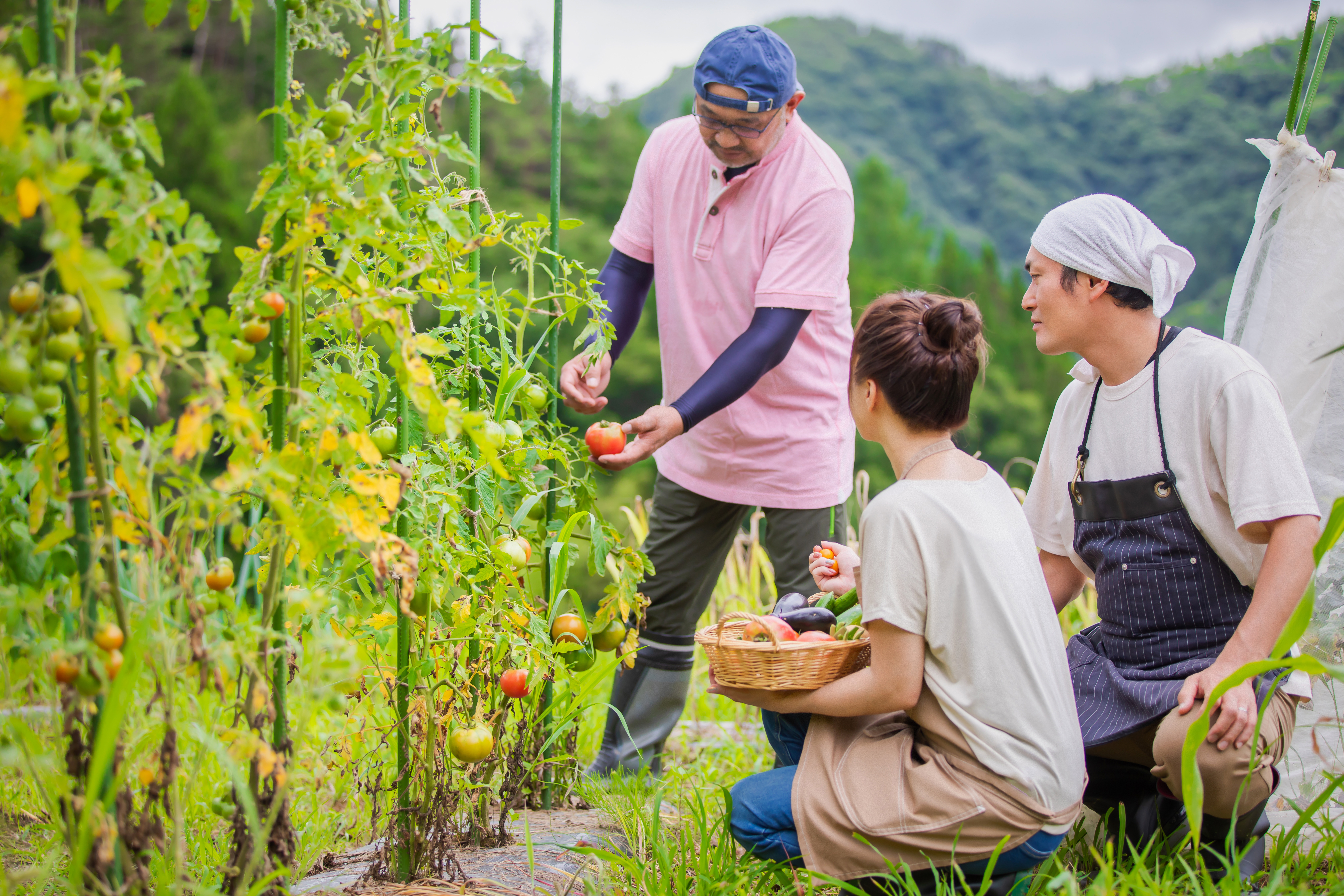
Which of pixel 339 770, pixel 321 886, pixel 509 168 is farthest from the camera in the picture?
pixel 509 168

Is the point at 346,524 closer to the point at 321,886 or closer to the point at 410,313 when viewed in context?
the point at 410,313

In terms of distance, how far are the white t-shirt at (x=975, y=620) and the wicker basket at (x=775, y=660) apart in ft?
0.37

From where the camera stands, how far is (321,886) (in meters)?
1.64

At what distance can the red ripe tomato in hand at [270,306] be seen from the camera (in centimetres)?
119

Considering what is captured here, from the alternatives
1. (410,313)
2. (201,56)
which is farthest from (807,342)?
(201,56)

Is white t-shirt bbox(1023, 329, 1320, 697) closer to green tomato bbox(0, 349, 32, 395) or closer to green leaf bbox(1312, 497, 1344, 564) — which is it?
green leaf bbox(1312, 497, 1344, 564)

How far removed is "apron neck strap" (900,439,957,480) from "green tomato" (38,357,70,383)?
120cm

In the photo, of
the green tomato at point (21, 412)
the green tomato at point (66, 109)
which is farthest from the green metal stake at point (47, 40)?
the green tomato at point (21, 412)

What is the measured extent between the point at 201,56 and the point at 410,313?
2135 centimetres

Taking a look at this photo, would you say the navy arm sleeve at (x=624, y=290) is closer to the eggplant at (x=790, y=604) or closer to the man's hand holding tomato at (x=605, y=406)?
the man's hand holding tomato at (x=605, y=406)

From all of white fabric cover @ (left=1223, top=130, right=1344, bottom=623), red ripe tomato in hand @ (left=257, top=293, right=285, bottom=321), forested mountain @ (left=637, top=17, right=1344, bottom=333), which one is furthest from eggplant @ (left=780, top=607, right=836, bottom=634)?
forested mountain @ (left=637, top=17, right=1344, bottom=333)

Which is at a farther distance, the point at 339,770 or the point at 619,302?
the point at 619,302

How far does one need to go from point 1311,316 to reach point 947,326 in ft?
3.54

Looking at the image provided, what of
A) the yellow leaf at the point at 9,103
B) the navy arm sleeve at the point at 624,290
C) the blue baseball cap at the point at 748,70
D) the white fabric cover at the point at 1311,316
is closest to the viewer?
the yellow leaf at the point at 9,103
